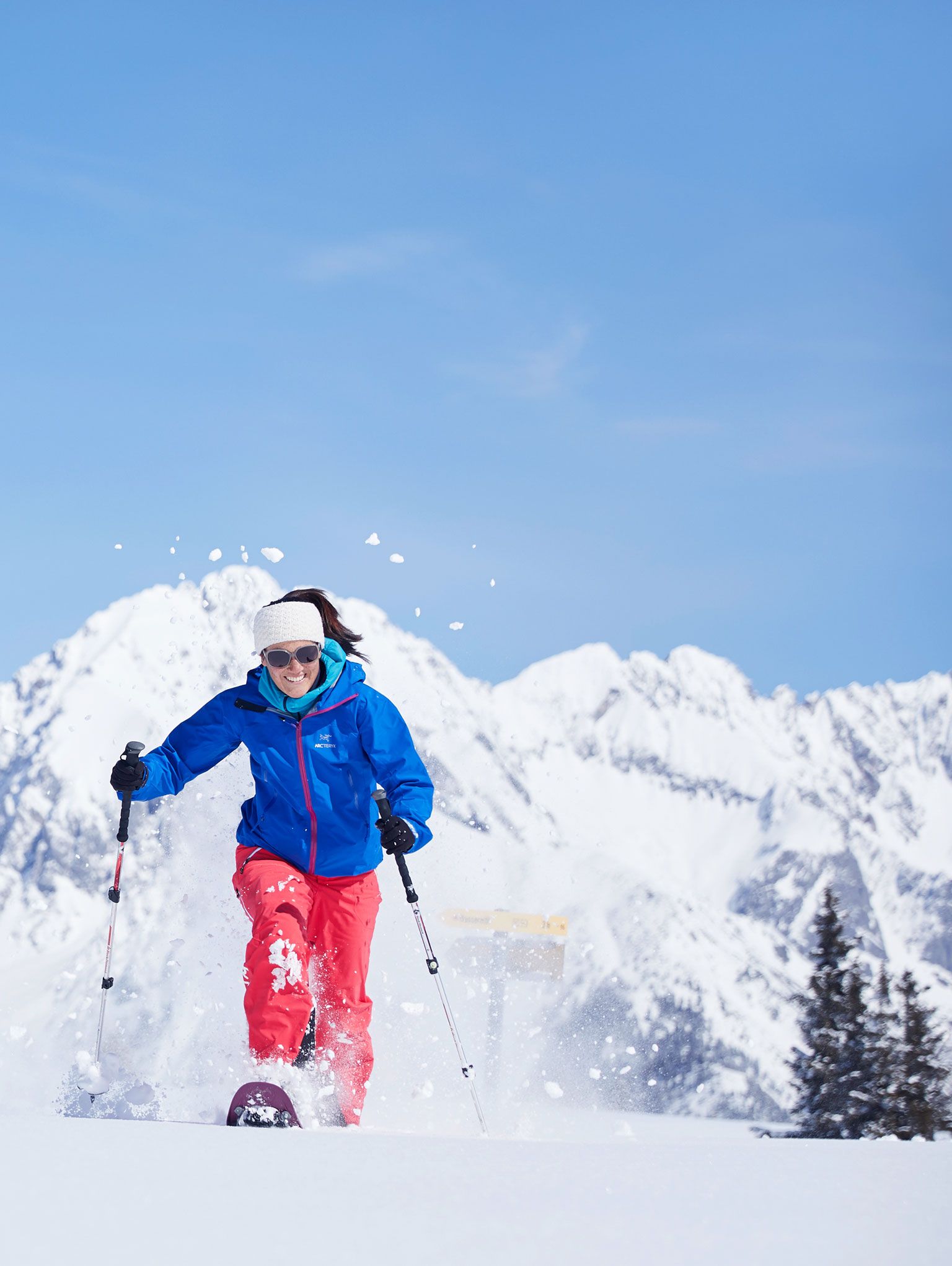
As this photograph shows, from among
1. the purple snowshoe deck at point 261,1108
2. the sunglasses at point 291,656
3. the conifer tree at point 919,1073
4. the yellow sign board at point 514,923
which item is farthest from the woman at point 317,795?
the conifer tree at point 919,1073

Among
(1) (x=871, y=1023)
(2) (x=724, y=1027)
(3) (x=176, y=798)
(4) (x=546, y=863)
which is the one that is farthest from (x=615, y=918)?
(3) (x=176, y=798)

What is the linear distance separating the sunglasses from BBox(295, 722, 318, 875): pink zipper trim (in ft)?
0.83

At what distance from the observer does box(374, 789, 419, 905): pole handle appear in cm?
501

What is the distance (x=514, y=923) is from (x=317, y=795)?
753 inches

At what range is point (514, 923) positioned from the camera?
23.7 meters

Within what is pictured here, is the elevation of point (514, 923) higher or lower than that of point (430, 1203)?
higher

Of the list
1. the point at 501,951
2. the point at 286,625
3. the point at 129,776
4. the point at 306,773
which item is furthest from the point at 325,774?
the point at 501,951

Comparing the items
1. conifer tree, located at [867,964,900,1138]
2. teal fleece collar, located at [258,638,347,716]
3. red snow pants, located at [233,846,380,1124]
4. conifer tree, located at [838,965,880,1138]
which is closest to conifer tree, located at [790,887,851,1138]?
conifer tree, located at [838,965,880,1138]

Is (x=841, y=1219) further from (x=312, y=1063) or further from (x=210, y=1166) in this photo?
(x=312, y=1063)

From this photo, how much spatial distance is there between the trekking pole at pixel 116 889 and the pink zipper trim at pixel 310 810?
614mm

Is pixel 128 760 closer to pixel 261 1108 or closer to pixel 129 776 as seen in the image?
pixel 129 776

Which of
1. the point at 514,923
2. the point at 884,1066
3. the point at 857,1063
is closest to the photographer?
the point at 514,923

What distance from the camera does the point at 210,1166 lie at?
7.91ft

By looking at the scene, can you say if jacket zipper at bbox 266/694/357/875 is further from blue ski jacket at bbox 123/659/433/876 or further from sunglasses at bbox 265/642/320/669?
sunglasses at bbox 265/642/320/669
